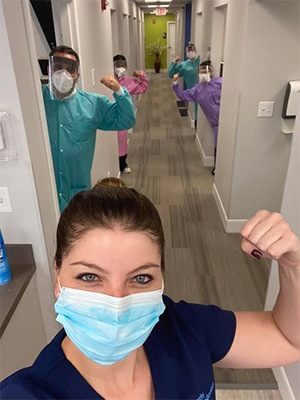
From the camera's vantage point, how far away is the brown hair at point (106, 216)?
2.82 ft

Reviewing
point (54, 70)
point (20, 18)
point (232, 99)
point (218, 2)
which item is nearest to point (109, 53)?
point (218, 2)

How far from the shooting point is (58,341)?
2.87ft

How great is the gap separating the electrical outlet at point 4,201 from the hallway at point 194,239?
1486 mm

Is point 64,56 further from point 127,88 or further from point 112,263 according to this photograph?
point 127,88

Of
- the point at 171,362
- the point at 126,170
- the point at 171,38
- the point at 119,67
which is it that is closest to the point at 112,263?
the point at 171,362

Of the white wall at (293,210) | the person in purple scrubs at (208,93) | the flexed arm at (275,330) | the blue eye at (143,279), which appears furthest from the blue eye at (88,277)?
the person in purple scrubs at (208,93)

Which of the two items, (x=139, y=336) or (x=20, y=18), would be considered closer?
(x=139, y=336)

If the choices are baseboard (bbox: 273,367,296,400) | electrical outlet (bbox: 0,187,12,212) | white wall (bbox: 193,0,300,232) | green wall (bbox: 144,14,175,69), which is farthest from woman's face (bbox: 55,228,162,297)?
green wall (bbox: 144,14,175,69)

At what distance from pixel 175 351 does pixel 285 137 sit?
2381mm

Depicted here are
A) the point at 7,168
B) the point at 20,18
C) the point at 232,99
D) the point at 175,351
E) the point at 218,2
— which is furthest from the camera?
the point at 218,2

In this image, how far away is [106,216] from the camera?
860 millimetres

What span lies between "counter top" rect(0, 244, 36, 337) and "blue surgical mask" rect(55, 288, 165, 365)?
51 centimetres

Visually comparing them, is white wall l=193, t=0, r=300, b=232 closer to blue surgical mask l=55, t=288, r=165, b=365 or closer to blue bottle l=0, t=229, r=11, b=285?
blue bottle l=0, t=229, r=11, b=285

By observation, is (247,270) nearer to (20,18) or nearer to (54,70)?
(54,70)
